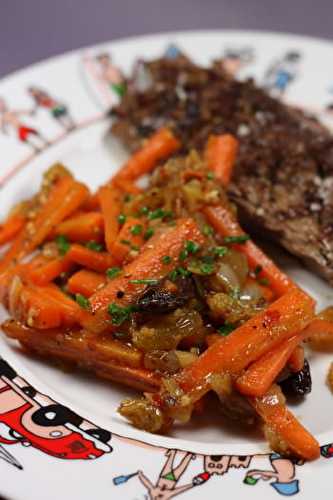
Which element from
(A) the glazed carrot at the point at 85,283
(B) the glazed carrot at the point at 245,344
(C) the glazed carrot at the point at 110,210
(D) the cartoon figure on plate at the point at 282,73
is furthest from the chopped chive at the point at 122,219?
(D) the cartoon figure on plate at the point at 282,73

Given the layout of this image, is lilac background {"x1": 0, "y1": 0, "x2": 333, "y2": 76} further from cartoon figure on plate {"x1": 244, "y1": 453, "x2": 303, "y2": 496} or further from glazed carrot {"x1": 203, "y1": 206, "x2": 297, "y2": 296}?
cartoon figure on plate {"x1": 244, "y1": 453, "x2": 303, "y2": 496}

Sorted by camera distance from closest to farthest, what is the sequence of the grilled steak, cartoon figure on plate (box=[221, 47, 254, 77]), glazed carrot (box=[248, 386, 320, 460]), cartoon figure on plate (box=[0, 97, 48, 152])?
1. glazed carrot (box=[248, 386, 320, 460])
2. the grilled steak
3. cartoon figure on plate (box=[0, 97, 48, 152])
4. cartoon figure on plate (box=[221, 47, 254, 77])

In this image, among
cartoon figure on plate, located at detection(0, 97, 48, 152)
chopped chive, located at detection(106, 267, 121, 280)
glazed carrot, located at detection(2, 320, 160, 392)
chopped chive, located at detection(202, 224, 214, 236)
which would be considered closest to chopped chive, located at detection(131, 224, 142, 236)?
chopped chive, located at detection(106, 267, 121, 280)

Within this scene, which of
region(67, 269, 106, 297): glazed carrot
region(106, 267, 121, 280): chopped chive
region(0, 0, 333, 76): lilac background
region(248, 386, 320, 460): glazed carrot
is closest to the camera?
region(248, 386, 320, 460): glazed carrot

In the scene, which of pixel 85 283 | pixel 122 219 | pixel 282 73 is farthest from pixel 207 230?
pixel 282 73

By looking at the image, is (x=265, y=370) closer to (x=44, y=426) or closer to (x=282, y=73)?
Result: (x=44, y=426)

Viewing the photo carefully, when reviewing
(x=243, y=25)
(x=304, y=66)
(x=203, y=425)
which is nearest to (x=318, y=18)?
(x=243, y=25)
